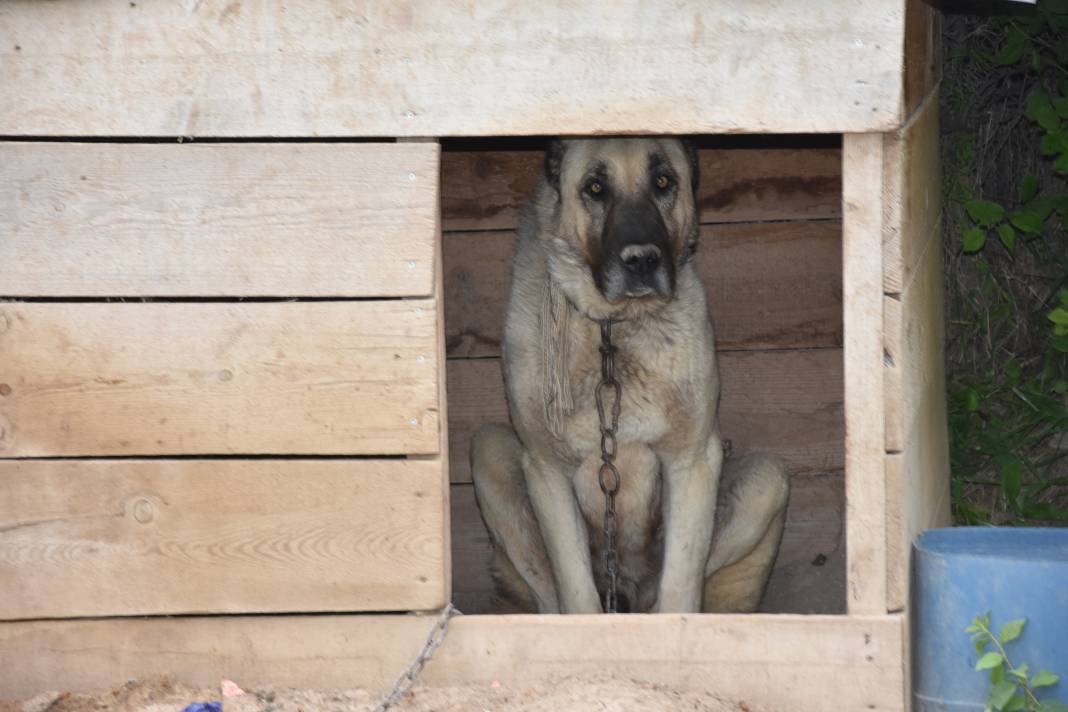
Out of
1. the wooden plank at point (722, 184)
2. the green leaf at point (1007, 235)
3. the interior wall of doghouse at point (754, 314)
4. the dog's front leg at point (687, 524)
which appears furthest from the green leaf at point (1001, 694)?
the green leaf at point (1007, 235)

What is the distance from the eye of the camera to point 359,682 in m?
2.97

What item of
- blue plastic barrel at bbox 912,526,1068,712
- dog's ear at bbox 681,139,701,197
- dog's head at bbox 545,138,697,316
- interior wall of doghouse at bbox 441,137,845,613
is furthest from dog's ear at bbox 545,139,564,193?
blue plastic barrel at bbox 912,526,1068,712

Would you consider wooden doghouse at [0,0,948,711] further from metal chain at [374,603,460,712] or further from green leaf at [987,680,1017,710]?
green leaf at [987,680,1017,710]

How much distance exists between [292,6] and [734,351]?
2.10 meters

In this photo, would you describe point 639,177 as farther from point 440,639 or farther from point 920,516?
point 440,639

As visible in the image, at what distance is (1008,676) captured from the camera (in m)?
2.76

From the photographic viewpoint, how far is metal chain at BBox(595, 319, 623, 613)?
351 cm

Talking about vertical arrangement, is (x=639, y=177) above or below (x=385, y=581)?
above

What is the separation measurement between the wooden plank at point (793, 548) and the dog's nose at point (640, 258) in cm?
138

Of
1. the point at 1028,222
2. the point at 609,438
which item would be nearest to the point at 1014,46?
the point at 1028,222

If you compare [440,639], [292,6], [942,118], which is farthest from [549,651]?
[942,118]

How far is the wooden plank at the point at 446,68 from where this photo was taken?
9.05ft

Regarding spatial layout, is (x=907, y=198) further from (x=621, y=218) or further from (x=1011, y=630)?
(x=1011, y=630)

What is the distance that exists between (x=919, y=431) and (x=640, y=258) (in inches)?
30.9
